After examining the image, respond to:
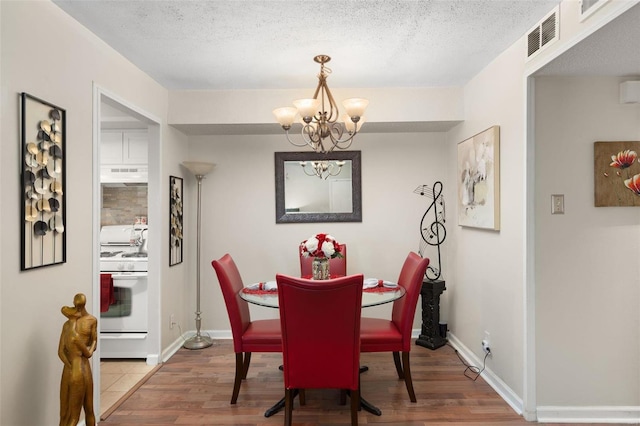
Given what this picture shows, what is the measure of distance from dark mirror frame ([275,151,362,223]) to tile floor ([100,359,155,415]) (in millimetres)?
1863

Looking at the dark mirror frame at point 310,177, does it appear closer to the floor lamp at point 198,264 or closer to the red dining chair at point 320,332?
the floor lamp at point 198,264

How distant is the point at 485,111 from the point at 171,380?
10.8 feet

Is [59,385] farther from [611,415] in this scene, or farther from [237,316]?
[611,415]

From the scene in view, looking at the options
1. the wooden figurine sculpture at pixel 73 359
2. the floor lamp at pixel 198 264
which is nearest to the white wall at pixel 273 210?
the floor lamp at pixel 198 264

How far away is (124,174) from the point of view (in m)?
4.04

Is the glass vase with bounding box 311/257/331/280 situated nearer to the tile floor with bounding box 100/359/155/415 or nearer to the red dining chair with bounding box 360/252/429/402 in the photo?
the red dining chair with bounding box 360/252/429/402

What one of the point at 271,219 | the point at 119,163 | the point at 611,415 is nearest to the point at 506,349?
the point at 611,415

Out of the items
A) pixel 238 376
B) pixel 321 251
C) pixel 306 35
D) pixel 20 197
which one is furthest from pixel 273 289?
pixel 306 35

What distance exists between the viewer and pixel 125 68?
9.92ft

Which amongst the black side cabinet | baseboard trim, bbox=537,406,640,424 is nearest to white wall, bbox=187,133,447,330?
the black side cabinet

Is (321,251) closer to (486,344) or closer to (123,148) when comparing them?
(486,344)

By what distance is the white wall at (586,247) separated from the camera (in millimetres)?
2535

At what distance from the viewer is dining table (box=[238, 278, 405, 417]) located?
8.71 feet

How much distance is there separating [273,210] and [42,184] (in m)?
2.43
